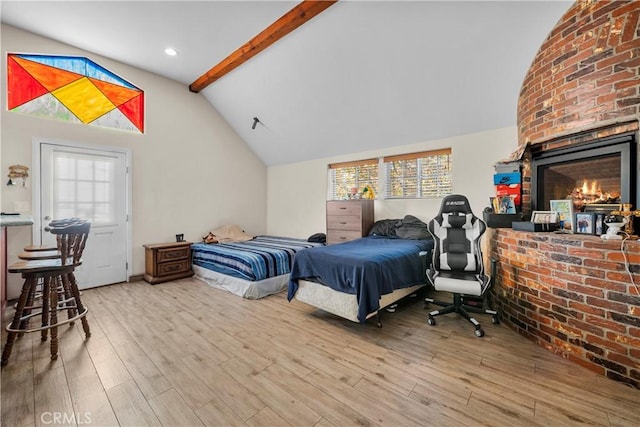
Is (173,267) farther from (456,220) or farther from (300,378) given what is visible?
(456,220)

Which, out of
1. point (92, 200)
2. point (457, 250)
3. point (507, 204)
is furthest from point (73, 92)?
point (507, 204)

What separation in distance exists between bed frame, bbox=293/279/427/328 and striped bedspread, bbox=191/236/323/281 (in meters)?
0.80

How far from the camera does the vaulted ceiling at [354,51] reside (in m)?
2.60

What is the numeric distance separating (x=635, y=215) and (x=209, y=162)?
550cm

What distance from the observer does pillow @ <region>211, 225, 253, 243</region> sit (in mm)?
5023

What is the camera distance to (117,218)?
4.02m

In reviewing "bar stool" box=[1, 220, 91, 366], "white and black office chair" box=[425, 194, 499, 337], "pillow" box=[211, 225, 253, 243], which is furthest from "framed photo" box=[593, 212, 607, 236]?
"pillow" box=[211, 225, 253, 243]

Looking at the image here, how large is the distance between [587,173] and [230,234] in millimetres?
5033

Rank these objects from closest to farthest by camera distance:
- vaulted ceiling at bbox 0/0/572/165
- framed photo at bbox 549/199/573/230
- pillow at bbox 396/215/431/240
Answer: framed photo at bbox 549/199/573/230
vaulted ceiling at bbox 0/0/572/165
pillow at bbox 396/215/431/240

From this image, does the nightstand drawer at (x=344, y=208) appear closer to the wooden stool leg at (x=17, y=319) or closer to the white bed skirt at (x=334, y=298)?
the white bed skirt at (x=334, y=298)

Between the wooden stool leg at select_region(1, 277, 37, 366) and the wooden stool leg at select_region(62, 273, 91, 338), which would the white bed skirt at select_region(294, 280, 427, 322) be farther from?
the wooden stool leg at select_region(1, 277, 37, 366)

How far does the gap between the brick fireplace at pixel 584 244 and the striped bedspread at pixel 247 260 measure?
2.66 meters

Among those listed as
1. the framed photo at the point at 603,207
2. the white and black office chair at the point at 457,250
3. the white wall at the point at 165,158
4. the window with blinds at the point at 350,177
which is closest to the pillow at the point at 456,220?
the white and black office chair at the point at 457,250

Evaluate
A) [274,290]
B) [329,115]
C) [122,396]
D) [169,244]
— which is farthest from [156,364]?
[329,115]
